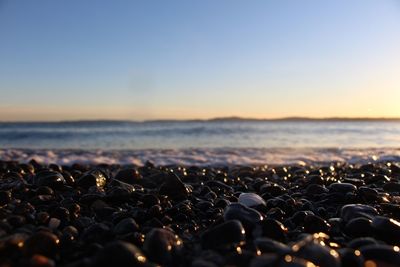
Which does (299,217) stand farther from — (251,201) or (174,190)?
(174,190)

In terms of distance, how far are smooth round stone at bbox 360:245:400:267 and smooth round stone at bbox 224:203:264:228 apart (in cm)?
69

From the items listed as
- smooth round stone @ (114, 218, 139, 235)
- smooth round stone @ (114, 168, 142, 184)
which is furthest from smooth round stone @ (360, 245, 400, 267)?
smooth round stone @ (114, 168, 142, 184)

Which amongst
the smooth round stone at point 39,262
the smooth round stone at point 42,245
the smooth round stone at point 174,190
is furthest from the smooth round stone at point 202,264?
the smooth round stone at point 174,190

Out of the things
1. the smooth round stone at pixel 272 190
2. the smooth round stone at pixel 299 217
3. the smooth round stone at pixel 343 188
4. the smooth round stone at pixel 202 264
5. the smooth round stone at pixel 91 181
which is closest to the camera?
the smooth round stone at pixel 202 264

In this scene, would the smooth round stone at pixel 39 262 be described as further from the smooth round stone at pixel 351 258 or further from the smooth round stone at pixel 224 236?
the smooth round stone at pixel 351 258

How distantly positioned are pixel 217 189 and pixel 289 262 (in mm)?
2703

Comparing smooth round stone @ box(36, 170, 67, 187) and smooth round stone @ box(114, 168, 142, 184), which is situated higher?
smooth round stone @ box(36, 170, 67, 187)

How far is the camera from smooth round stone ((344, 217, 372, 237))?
2.68 meters

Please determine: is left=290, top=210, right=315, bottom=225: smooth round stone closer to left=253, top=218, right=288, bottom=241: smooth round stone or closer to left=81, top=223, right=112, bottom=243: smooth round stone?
left=253, top=218, right=288, bottom=241: smooth round stone

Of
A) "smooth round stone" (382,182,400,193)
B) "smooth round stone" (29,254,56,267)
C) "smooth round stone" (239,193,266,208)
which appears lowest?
"smooth round stone" (382,182,400,193)

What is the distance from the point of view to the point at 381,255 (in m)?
2.07

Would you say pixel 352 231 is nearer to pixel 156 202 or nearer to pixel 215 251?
pixel 215 251

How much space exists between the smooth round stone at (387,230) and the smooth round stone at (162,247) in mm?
1289

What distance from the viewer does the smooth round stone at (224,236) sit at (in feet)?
7.38
